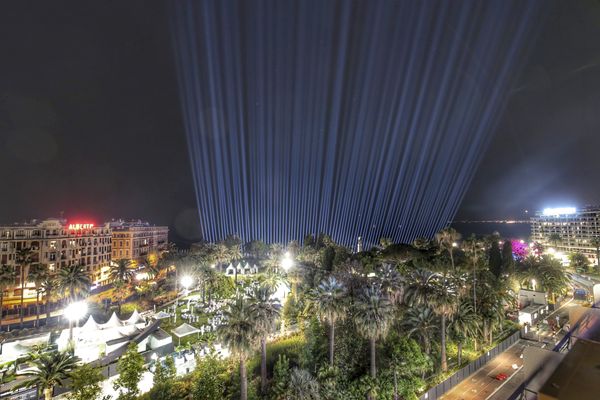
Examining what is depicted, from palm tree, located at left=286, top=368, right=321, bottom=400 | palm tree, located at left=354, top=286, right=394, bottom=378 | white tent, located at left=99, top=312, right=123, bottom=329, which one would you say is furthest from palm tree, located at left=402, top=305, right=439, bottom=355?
white tent, located at left=99, top=312, right=123, bottom=329

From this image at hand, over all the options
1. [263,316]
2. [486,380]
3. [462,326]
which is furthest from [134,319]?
[486,380]

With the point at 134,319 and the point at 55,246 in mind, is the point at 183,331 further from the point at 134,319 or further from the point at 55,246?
the point at 55,246

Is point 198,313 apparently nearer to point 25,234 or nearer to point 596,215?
point 25,234

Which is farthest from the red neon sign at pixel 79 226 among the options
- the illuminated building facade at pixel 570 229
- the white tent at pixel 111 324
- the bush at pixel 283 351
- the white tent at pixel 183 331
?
the illuminated building facade at pixel 570 229

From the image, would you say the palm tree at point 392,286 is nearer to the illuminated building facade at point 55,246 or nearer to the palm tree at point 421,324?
the palm tree at point 421,324

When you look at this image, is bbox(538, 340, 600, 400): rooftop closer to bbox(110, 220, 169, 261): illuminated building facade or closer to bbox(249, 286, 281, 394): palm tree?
bbox(249, 286, 281, 394): palm tree

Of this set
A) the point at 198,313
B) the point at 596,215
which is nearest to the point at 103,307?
the point at 198,313
